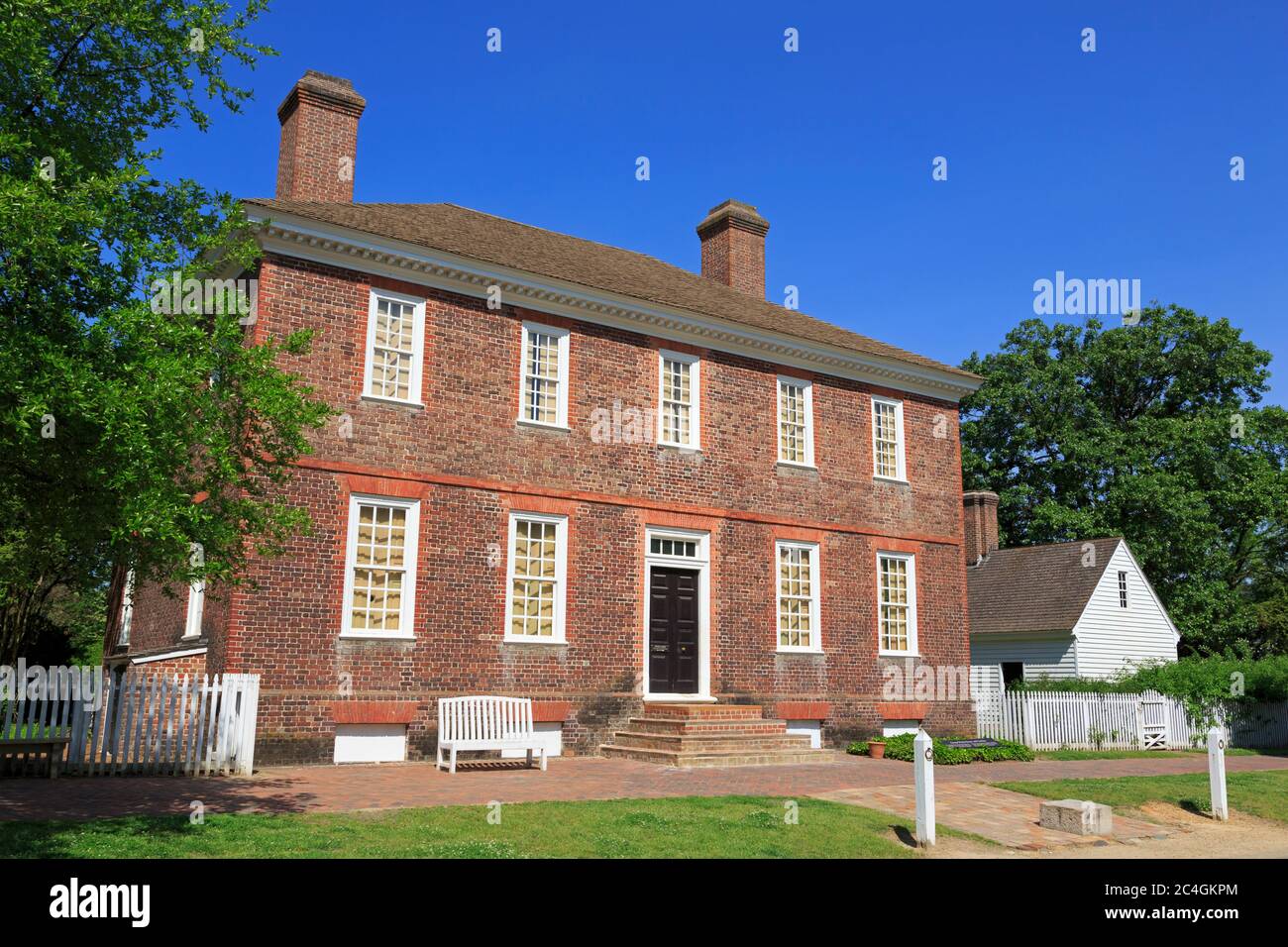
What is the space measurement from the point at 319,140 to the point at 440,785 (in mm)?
12771

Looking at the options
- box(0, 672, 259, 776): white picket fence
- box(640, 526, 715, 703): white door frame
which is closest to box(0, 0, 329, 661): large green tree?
box(0, 672, 259, 776): white picket fence

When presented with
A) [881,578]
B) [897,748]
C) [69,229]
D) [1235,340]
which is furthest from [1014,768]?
[1235,340]

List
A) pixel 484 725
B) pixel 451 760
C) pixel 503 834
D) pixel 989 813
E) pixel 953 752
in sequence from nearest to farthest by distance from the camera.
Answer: pixel 503 834, pixel 989 813, pixel 451 760, pixel 484 725, pixel 953 752

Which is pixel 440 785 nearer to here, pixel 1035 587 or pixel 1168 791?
pixel 1168 791

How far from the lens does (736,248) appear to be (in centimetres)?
2673

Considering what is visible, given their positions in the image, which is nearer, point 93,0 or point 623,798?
point 93,0

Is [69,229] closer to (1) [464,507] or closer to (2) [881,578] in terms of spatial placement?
(1) [464,507]

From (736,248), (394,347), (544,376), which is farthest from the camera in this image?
(736,248)

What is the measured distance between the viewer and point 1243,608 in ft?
129

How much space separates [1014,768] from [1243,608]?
1073 inches

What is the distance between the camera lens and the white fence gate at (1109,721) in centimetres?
2381

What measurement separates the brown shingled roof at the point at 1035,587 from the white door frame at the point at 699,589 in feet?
46.3

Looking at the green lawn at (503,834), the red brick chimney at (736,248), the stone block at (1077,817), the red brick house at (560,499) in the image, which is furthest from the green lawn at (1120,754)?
the red brick chimney at (736,248)

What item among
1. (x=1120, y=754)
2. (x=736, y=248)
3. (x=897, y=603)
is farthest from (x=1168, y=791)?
(x=736, y=248)
